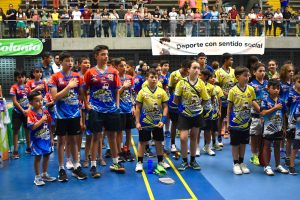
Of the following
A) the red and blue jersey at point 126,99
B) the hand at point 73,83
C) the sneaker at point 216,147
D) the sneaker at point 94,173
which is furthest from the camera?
the sneaker at point 216,147

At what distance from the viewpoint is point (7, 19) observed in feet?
53.9

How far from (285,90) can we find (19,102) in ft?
18.4

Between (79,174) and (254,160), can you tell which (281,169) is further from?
(79,174)

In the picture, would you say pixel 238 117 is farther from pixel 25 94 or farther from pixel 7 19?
pixel 7 19

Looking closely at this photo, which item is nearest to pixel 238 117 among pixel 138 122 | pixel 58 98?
pixel 138 122

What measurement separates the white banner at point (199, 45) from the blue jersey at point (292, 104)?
10.3m

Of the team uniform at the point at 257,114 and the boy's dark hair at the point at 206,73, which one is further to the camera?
the boy's dark hair at the point at 206,73

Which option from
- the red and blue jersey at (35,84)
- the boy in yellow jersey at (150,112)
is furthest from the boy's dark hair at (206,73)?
the red and blue jersey at (35,84)

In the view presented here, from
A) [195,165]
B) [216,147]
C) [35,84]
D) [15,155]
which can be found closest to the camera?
[195,165]

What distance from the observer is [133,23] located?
55.3 ft

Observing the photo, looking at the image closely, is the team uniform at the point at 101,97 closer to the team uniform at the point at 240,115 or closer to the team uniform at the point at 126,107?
the team uniform at the point at 126,107

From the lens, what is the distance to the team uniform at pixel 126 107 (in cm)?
730

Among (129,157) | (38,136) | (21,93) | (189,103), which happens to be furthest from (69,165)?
(189,103)

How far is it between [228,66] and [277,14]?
35.7 feet
